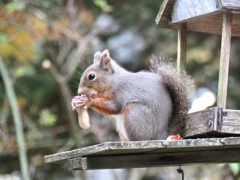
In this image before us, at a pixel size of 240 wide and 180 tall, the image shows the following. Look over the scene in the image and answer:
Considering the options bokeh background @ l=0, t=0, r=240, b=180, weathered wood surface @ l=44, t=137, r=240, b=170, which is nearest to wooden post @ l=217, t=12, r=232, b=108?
weathered wood surface @ l=44, t=137, r=240, b=170

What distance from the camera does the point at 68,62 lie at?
629 centimetres

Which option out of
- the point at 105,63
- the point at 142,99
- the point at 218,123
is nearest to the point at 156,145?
the point at 218,123

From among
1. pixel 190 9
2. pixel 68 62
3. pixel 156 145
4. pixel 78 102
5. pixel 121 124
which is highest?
pixel 68 62

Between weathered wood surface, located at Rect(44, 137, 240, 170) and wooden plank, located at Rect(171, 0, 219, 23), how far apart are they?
2.08 ft

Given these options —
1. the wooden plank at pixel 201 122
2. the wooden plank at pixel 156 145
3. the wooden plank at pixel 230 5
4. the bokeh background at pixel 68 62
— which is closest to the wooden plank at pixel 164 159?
the wooden plank at pixel 201 122

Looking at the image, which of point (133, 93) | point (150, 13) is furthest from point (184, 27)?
point (150, 13)

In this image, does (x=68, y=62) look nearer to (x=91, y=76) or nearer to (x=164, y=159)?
(x=91, y=76)

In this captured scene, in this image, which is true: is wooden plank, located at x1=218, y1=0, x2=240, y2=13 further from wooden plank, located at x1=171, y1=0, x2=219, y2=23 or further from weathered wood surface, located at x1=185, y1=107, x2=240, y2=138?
weathered wood surface, located at x1=185, y1=107, x2=240, y2=138

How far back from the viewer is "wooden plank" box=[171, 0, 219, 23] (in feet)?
10.3

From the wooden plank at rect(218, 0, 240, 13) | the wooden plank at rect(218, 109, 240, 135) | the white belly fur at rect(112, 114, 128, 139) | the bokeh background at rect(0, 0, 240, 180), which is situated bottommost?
the wooden plank at rect(218, 109, 240, 135)

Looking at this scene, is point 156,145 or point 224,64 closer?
point 156,145

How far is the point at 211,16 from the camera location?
330 centimetres

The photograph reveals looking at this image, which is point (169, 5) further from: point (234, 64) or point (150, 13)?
point (234, 64)

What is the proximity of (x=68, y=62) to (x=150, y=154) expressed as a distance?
321cm
